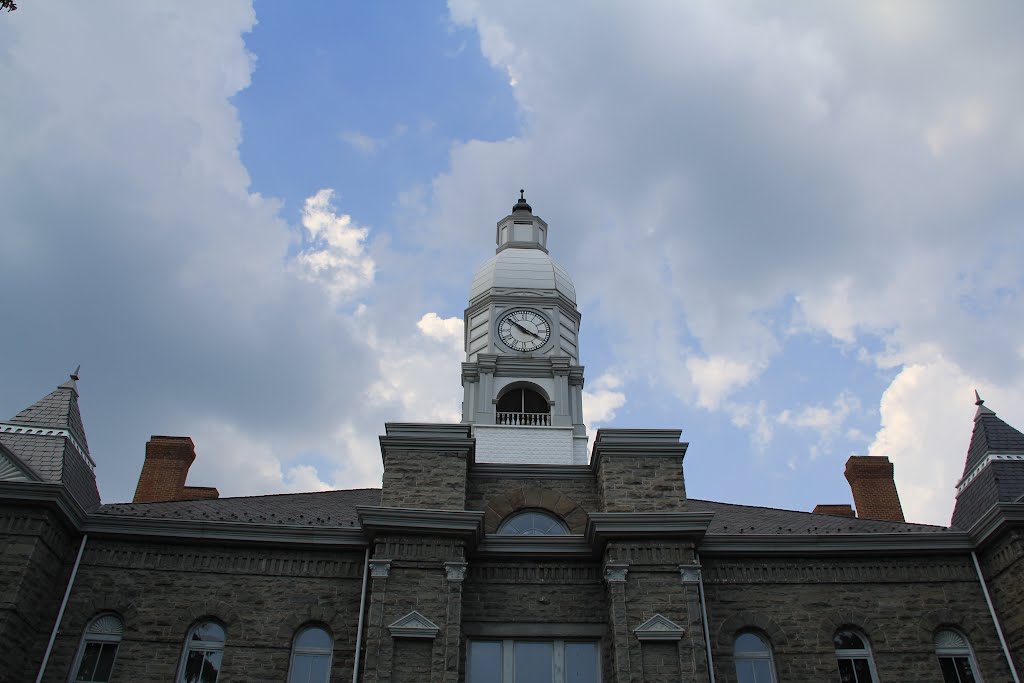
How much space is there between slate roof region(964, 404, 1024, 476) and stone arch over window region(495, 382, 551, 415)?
448 inches

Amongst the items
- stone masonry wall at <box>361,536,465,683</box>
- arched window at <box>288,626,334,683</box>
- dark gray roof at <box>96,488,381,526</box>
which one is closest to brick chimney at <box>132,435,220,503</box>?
dark gray roof at <box>96,488,381,526</box>

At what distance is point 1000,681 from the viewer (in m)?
17.9

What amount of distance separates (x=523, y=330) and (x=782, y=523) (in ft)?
32.4

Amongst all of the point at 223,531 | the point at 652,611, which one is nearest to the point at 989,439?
the point at 652,611

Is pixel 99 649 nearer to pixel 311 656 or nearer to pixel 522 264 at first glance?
pixel 311 656

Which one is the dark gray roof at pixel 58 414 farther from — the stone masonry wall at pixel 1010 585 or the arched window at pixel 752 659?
the stone masonry wall at pixel 1010 585

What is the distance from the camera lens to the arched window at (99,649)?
17.6 meters

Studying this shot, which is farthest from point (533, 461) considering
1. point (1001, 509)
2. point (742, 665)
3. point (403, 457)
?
point (1001, 509)

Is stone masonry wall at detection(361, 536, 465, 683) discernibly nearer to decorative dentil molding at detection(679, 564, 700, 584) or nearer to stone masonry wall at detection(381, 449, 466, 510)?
stone masonry wall at detection(381, 449, 466, 510)

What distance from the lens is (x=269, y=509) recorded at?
21.4 meters

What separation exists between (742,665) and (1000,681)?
17.6 feet

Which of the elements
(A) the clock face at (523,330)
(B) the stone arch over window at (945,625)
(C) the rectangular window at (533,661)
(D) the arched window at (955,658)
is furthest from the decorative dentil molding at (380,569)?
(D) the arched window at (955,658)

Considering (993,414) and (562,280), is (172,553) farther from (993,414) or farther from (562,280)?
(993,414)

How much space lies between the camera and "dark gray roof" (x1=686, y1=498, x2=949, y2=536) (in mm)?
20438
